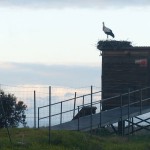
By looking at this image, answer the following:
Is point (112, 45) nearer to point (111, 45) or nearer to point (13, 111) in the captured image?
point (111, 45)

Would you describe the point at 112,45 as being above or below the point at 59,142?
above

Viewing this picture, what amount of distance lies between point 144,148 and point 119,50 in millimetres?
12359

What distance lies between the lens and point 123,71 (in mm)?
32875

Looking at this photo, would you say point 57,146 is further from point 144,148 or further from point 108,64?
point 108,64

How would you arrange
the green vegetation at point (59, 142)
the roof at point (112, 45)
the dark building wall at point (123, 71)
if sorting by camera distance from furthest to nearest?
1. the roof at point (112, 45)
2. the dark building wall at point (123, 71)
3. the green vegetation at point (59, 142)

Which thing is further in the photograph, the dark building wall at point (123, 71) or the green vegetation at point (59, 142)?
the dark building wall at point (123, 71)

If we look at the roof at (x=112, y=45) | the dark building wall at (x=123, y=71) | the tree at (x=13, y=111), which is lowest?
the tree at (x=13, y=111)

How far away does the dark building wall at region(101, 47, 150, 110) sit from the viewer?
1270 inches

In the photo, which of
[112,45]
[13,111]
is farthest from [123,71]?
[13,111]

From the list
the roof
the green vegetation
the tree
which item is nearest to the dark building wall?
the roof

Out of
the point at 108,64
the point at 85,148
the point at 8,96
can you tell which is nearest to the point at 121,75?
the point at 108,64

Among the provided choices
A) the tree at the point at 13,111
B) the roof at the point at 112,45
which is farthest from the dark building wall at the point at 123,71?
the tree at the point at 13,111

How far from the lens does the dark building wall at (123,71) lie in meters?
32.2

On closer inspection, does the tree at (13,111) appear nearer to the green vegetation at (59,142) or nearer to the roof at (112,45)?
the roof at (112,45)
